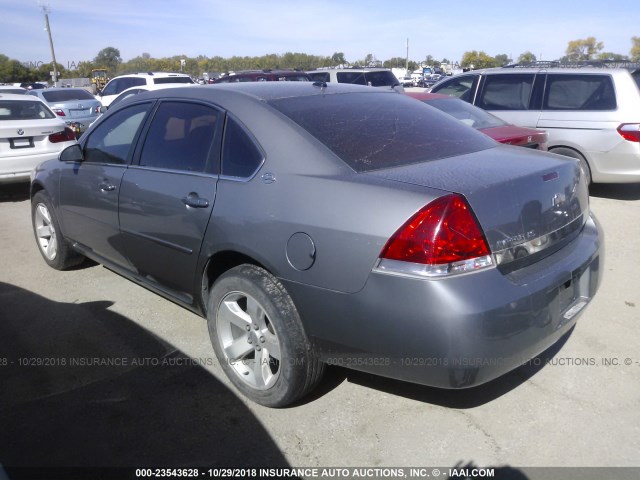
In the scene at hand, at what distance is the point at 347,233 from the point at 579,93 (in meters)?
6.33

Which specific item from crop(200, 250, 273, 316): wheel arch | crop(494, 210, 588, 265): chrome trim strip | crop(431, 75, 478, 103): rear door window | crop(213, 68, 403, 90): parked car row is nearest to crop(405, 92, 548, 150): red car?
crop(431, 75, 478, 103): rear door window

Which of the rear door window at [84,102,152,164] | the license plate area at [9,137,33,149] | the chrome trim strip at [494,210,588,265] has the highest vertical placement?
the rear door window at [84,102,152,164]

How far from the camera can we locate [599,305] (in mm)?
4270

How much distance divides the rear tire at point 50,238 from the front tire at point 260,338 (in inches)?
92.9

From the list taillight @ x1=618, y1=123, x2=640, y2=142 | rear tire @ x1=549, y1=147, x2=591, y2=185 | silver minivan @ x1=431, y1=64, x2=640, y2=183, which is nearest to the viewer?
taillight @ x1=618, y1=123, x2=640, y2=142

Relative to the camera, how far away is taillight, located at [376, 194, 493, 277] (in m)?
2.36

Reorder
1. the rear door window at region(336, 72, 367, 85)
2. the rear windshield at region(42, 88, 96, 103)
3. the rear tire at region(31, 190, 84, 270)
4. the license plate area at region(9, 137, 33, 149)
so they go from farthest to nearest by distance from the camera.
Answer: the rear door window at region(336, 72, 367, 85), the rear windshield at region(42, 88, 96, 103), the license plate area at region(9, 137, 33, 149), the rear tire at region(31, 190, 84, 270)

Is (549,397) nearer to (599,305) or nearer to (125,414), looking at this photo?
(599,305)

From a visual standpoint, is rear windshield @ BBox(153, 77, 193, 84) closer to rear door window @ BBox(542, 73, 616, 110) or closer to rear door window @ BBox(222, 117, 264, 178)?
rear door window @ BBox(542, 73, 616, 110)

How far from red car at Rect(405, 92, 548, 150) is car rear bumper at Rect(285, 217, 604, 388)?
11.8 feet

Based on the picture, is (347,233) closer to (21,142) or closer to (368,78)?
(21,142)

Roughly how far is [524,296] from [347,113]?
1.48 m

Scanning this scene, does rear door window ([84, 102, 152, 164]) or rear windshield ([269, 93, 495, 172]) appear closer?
rear windshield ([269, 93, 495, 172])

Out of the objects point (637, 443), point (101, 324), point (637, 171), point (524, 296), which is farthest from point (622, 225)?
point (101, 324)
